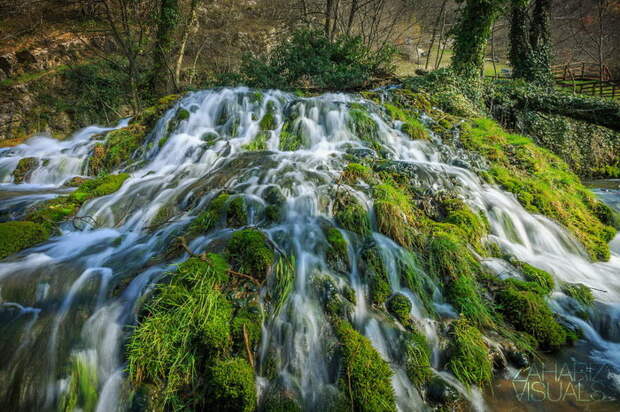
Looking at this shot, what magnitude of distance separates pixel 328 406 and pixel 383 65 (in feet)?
48.6

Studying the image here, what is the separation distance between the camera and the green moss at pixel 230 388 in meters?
2.02

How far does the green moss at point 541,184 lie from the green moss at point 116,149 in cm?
877

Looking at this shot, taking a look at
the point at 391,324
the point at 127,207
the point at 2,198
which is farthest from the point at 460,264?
the point at 2,198

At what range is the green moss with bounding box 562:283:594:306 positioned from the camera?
11.4 feet

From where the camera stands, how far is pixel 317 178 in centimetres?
472

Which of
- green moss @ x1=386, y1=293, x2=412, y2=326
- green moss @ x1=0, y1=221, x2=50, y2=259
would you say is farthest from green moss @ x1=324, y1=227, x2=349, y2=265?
green moss @ x1=0, y1=221, x2=50, y2=259

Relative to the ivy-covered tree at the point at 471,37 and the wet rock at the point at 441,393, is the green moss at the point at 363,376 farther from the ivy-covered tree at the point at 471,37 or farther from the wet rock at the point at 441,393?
the ivy-covered tree at the point at 471,37

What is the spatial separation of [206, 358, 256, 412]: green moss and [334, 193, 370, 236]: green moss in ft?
6.96

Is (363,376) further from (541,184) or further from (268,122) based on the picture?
(268,122)

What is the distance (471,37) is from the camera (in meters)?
11.5

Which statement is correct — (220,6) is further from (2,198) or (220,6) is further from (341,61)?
(2,198)

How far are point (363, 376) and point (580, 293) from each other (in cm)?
325

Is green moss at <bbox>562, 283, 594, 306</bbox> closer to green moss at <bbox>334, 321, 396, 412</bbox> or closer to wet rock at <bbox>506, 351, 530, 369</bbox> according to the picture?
wet rock at <bbox>506, 351, 530, 369</bbox>

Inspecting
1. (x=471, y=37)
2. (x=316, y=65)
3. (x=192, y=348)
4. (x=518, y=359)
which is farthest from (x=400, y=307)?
(x=471, y=37)
